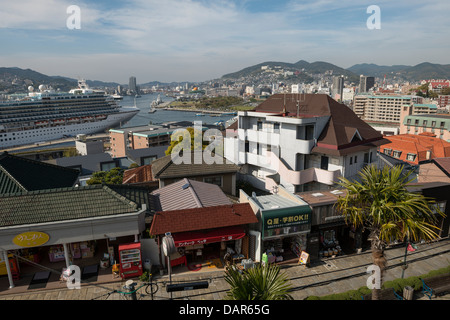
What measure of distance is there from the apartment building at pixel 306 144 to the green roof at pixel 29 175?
51.5 ft

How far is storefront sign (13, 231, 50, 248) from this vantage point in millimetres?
13445

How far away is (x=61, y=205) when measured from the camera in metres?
14.6

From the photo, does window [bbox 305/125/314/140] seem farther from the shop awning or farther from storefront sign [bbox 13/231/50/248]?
storefront sign [bbox 13/231/50/248]

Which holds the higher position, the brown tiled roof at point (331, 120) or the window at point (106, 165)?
the brown tiled roof at point (331, 120)

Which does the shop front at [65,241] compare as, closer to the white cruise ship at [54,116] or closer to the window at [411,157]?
the window at [411,157]

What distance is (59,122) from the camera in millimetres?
102812

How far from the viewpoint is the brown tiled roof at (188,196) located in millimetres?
17788

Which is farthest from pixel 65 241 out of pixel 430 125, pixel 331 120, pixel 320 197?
pixel 430 125

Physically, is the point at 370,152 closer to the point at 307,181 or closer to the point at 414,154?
the point at 307,181

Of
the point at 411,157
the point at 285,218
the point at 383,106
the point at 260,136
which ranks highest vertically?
the point at 383,106

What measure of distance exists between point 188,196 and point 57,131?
9997 cm

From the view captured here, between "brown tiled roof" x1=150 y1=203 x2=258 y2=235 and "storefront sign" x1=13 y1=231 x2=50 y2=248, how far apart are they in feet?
16.0

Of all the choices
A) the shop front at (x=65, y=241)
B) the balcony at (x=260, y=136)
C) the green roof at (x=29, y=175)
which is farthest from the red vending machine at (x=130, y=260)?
the balcony at (x=260, y=136)

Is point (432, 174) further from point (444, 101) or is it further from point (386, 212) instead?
point (444, 101)
